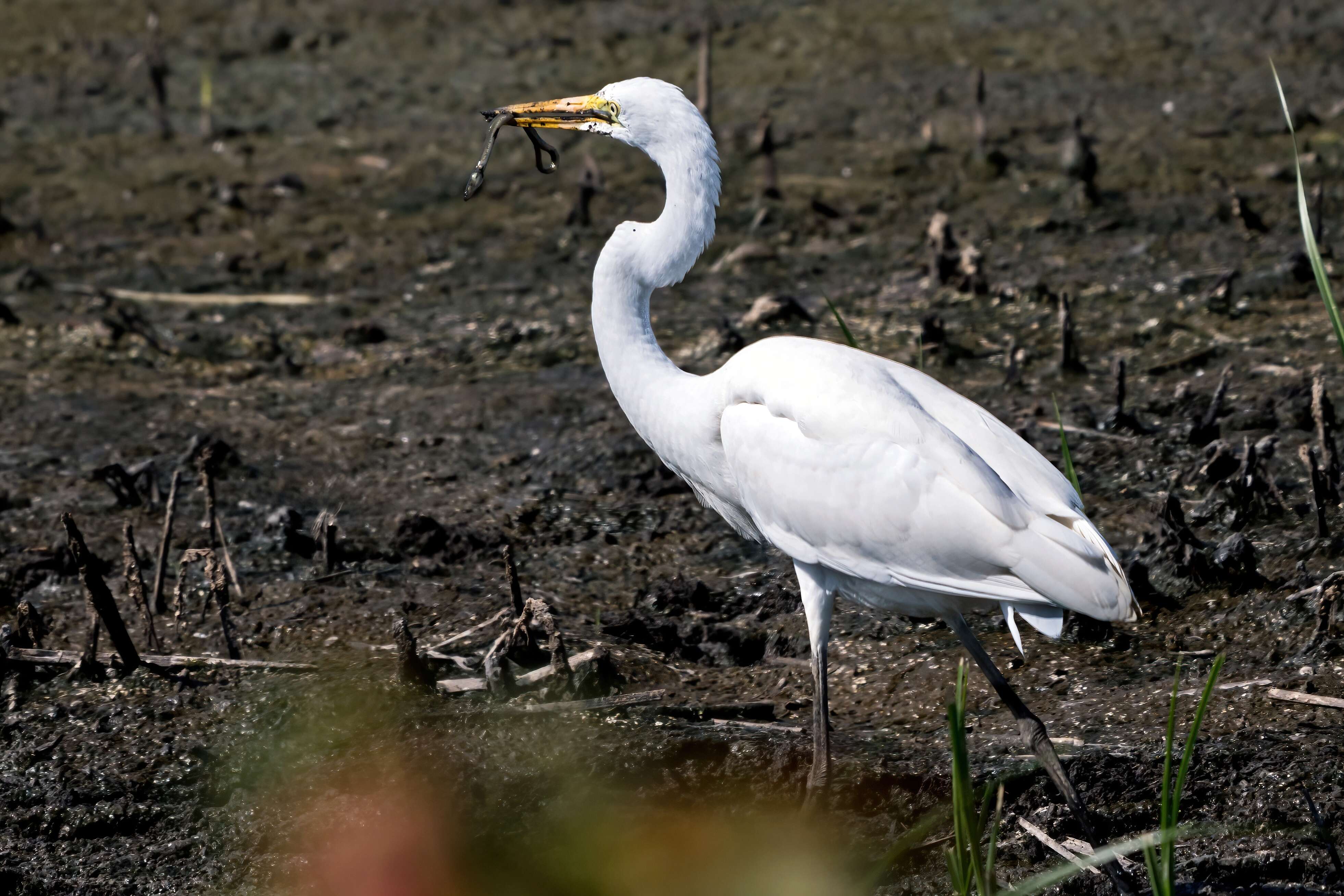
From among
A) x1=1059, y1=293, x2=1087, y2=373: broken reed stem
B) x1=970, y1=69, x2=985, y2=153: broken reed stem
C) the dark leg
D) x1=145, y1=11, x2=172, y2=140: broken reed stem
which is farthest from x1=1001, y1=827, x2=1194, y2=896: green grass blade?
x1=145, y1=11, x2=172, y2=140: broken reed stem

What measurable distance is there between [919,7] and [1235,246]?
4.49 meters

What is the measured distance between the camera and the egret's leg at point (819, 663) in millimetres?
3539

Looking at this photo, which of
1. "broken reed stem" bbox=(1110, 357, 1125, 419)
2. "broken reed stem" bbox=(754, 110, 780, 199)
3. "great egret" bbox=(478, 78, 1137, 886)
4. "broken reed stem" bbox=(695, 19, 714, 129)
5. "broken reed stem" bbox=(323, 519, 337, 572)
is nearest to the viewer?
"great egret" bbox=(478, 78, 1137, 886)

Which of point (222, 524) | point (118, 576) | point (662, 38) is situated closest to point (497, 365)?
point (222, 524)

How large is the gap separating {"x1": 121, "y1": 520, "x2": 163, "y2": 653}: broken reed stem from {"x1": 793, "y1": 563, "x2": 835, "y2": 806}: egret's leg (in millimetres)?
1768

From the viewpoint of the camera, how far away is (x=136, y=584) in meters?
4.12

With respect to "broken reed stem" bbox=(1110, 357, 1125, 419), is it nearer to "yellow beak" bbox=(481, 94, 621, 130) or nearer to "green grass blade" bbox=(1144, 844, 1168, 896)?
"yellow beak" bbox=(481, 94, 621, 130)

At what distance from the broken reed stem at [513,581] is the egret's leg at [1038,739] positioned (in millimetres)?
1163

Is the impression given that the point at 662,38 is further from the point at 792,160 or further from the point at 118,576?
the point at 118,576

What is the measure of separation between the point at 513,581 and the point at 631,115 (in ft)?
4.12

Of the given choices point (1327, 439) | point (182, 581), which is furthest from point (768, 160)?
point (182, 581)

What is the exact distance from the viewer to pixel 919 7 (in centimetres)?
1054

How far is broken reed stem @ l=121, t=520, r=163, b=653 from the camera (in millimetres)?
4090

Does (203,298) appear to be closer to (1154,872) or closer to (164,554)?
(164,554)
